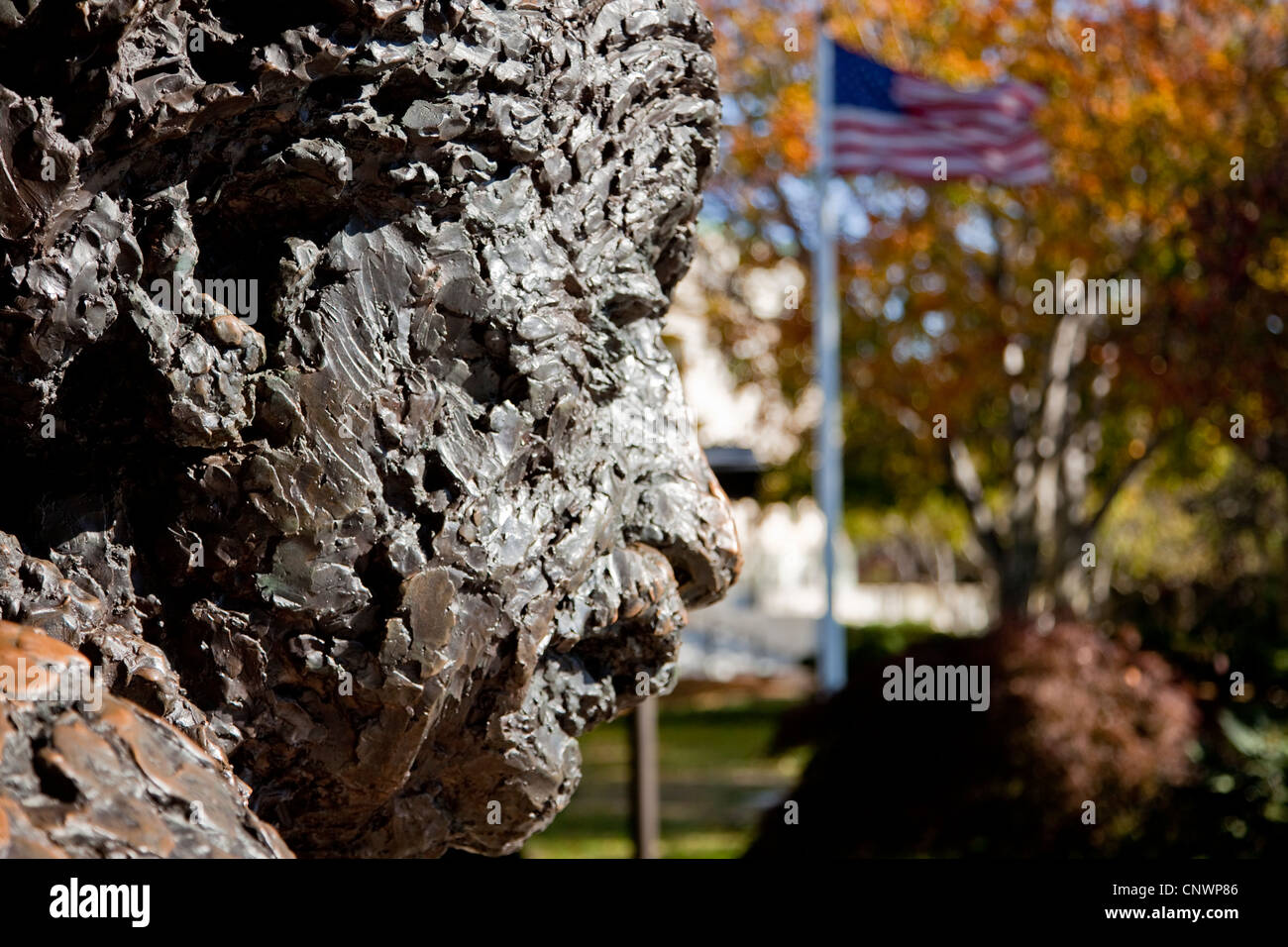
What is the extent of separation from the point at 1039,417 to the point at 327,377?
12.1 m

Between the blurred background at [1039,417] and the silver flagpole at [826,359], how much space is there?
1.57ft

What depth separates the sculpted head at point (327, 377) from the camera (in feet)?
6.91

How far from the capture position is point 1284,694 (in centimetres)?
888

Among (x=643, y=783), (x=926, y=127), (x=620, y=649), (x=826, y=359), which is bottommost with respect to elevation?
(x=643, y=783)

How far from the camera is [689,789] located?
1235cm

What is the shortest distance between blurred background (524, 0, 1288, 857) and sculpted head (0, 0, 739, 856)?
466cm

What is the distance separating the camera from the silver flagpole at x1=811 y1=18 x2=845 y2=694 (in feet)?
35.1

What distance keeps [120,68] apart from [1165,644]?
1003 centimetres

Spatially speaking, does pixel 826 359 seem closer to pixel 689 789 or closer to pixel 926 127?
pixel 926 127

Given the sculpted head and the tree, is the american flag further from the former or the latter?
the sculpted head

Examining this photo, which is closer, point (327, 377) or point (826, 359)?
point (327, 377)

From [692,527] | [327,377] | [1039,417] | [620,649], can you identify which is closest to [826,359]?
[1039,417]

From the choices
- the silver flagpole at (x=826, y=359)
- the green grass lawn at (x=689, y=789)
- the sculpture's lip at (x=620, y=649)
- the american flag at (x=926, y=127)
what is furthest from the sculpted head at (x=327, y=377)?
the silver flagpole at (x=826, y=359)
